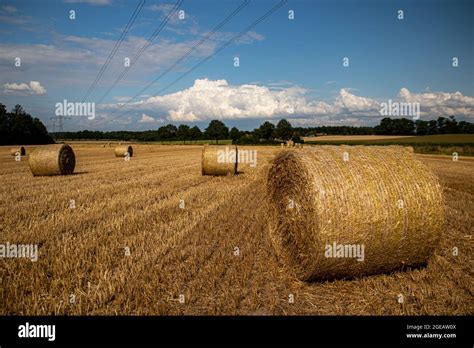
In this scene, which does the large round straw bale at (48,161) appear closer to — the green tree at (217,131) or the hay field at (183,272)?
the hay field at (183,272)

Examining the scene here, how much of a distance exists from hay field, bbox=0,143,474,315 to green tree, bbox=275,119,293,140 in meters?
80.6

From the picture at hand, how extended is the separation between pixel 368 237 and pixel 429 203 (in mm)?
1224

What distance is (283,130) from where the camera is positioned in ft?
300

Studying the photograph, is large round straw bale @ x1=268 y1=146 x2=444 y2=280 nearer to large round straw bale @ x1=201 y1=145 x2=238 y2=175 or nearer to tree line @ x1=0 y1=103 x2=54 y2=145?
large round straw bale @ x1=201 y1=145 x2=238 y2=175

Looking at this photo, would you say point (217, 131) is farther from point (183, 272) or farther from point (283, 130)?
point (183, 272)

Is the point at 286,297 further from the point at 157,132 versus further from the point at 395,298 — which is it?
the point at 157,132

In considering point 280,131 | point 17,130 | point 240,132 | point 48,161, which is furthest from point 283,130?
point 48,161

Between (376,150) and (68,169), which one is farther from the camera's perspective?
(68,169)

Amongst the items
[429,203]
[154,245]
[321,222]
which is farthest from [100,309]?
[429,203]

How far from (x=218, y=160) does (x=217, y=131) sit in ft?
328

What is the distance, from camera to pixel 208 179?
1723cm

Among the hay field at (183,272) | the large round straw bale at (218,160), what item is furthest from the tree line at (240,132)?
the hay field at (183,272)

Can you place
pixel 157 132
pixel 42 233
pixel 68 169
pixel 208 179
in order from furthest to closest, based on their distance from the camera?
pixel 157 132
pixel 68 169
pixel 208 179
pixel 42 233
